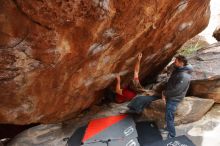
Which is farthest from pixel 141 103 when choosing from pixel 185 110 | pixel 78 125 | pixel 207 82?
pixel 207 82

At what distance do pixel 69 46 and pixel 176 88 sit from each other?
2.64m

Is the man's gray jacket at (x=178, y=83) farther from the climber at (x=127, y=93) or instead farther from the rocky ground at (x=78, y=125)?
the climber at (x=127, y=93)

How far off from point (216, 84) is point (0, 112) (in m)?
5.00

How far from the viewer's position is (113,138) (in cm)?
660

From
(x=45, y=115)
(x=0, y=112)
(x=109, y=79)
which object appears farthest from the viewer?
(x=109, y=79)

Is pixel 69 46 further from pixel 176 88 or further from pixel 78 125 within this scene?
pixel 78 125

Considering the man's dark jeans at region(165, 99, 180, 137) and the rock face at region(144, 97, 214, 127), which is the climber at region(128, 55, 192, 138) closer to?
the man's dark jeans at region(165, 99, 180, 137)

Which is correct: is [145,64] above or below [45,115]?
above

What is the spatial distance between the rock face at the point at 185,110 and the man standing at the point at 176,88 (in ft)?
1.77

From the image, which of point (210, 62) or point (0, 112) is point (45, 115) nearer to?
point (0, 112)

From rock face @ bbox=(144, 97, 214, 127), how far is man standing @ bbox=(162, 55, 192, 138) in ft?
1.77

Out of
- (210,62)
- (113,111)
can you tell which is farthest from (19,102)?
(210,62)

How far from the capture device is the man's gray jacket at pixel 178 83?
6387mm

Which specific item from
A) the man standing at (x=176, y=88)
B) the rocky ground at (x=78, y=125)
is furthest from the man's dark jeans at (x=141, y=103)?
the man standing at (x=176, y=88)
